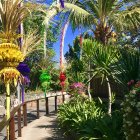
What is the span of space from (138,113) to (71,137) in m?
4.39

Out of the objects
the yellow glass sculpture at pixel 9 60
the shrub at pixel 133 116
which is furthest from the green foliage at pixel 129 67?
the shrub at pixel 133 116

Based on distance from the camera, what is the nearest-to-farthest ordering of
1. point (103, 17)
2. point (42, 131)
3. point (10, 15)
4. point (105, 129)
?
point (10, 15), point (105, 129), point (42, 131), point (103, 17)

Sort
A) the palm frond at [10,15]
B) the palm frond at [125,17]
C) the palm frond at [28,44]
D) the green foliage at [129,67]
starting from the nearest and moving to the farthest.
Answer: the palm frond at [10,15], the palm frond at [28,44], the green foliage at [129,67], the palm frond at [125,17]

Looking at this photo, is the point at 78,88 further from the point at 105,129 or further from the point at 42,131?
the point at 105,129

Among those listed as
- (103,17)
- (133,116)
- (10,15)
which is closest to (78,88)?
(103,17)

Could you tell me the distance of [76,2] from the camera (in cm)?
1945

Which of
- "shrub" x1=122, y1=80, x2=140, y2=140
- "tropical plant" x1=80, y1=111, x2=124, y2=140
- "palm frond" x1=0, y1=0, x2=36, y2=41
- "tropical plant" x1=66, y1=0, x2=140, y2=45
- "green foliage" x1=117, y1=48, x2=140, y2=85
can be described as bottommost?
"tropical plant" x1=80, y1=111, x2=124, y2=140

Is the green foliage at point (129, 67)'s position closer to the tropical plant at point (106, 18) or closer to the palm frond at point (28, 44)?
the palm frond at point (28, 44)

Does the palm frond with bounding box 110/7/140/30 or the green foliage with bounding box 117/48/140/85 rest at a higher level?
the palm frond with bounding box 110/7/140/30

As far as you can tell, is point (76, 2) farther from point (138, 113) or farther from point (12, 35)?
point (138, 113)

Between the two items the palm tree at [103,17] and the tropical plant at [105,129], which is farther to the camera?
the palm tree at [103,17]

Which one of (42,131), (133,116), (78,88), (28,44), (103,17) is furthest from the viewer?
(103,17)

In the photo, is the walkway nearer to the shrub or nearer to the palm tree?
the palm tree

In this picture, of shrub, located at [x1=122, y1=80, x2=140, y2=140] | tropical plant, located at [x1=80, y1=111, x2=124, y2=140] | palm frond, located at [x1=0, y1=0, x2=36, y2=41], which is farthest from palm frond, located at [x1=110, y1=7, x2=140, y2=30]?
shrub, located at [x1=122, y1=80, x2=140, y2=140]
